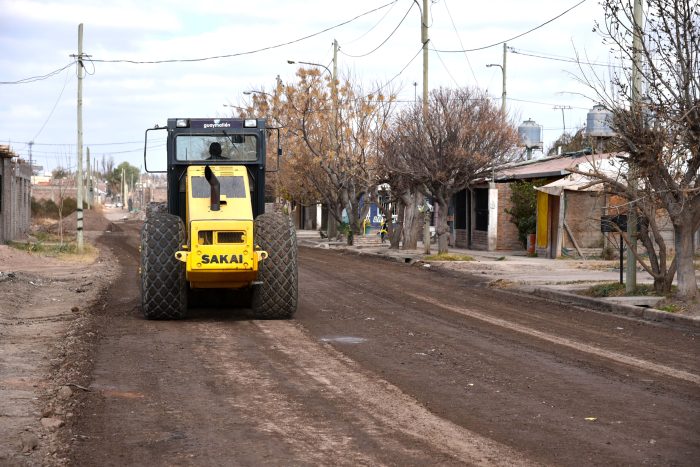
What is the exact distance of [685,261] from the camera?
58.2ft

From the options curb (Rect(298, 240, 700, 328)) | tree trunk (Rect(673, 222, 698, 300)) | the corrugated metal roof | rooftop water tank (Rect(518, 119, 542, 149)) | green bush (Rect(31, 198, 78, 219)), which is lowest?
curb (Rect(298, 240, 700, 328))

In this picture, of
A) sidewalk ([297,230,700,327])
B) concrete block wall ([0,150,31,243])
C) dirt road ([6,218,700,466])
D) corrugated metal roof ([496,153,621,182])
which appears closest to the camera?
dirt road ([6,218,700,466])

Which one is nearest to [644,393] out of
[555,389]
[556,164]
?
[555,389]

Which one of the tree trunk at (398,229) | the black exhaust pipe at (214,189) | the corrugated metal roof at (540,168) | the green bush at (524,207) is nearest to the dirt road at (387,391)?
the black exhaust pipe at (214,189)

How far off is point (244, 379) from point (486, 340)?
14.7 feet

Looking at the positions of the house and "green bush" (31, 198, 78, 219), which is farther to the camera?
"green bush" (31, 198, 78, 219)

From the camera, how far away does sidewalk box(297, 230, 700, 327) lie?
59.3 ft

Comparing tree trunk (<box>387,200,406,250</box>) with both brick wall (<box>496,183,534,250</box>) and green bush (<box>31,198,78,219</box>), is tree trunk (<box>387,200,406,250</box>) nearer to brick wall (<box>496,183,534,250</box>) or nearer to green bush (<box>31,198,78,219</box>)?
brick wall (<box>496,183,534,250</box>)

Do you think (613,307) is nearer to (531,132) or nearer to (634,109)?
(634,109)

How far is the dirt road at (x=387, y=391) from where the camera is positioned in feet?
24.7

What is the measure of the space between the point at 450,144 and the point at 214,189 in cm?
1836

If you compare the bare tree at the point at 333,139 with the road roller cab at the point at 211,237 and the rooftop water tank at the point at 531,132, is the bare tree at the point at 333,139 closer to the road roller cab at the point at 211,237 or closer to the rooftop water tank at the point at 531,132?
the rooftop water tank at the point at 531,132

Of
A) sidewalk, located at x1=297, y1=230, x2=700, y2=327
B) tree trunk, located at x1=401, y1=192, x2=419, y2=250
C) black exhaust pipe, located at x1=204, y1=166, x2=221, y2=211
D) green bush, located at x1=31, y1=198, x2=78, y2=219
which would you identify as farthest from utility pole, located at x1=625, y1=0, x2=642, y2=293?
green bush, located at x1=31, y1=198, x2=78, y2=219

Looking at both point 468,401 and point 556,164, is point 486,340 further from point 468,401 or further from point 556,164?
point 556,164
